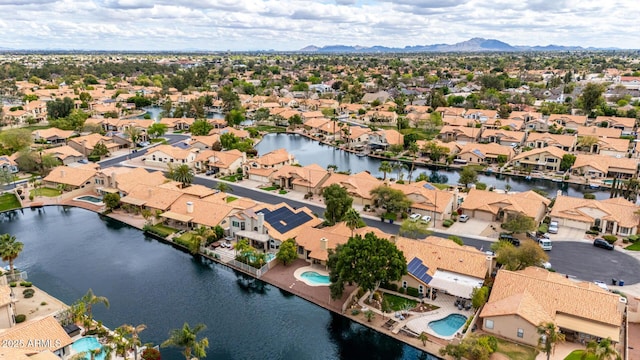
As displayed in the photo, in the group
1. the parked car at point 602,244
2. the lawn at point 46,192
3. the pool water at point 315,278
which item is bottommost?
the pool water at point 315,278

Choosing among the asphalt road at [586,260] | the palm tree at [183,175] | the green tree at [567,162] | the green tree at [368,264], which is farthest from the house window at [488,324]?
the green tree at [567,162]

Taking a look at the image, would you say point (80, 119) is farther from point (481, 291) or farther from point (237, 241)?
point (481, 291)

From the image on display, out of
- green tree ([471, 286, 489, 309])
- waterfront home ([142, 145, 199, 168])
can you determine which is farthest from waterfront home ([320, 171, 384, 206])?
waterfront home ([142, 145, 199, 168])

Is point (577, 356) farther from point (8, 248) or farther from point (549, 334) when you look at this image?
point (8, 248)

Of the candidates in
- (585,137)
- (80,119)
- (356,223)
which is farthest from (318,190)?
(80,119)

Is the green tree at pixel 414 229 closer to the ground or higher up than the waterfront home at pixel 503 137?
closer to the ground

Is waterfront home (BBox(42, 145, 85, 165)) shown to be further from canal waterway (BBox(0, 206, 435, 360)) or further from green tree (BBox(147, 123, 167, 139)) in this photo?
canal waterway (BBox(0, 206, 435, 360))

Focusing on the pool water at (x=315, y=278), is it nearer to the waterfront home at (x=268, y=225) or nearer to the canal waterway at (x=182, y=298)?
the canal waterway at (x=182, y=298)
